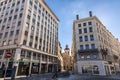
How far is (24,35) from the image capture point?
1139 inches

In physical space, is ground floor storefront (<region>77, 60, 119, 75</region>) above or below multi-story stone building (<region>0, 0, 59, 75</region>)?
below

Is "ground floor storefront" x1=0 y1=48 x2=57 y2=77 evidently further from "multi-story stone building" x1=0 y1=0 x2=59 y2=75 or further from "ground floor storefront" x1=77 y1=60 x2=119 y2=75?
"ground floor storefront" x1=77 y1=60 x2=119 y2=75

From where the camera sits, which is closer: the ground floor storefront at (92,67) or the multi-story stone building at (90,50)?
the ground floor storefront at (92,67)

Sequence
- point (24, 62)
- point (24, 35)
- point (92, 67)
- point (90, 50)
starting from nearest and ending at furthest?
point (24, 62) < point (24, 35) < point (92, 67) < point (90, 50)

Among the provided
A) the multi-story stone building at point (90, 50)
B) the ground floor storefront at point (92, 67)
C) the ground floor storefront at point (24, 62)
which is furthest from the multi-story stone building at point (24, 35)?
the ground floor storefront at point (92, 67)

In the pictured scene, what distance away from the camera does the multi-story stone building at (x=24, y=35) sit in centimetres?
2703

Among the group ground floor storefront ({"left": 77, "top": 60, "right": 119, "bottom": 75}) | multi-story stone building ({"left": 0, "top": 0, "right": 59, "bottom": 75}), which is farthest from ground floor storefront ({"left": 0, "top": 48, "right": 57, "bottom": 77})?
ground floor storefront ({"left": 77, "top": 60, "right": 119, "bottom": 75})

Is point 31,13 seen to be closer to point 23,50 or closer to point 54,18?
point 23,50

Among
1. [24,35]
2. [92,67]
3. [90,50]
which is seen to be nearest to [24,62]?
[24,35]

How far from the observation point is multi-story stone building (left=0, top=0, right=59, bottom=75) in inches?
1064

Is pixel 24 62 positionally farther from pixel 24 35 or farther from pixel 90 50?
pixel 90 50

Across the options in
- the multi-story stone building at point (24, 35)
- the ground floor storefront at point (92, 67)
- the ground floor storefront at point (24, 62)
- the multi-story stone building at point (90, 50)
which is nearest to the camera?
the ground floor storefront at point (24, 62)

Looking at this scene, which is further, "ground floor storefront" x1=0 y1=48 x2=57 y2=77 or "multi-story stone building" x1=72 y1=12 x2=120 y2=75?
"multi-story stone building" x1=72 y1=12 x2=120 y2=75

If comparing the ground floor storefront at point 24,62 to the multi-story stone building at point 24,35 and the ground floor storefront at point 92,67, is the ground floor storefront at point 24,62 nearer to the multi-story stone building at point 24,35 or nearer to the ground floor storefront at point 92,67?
the multi-story stone building at point 24,35
